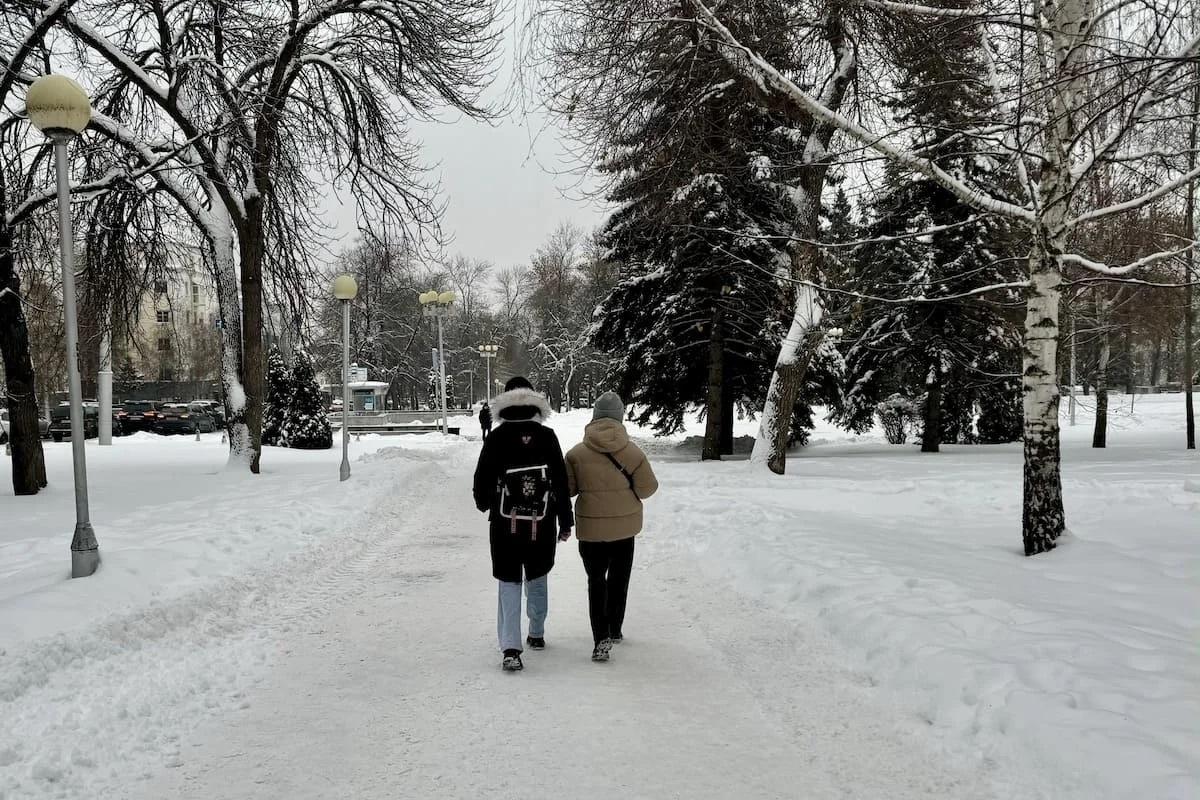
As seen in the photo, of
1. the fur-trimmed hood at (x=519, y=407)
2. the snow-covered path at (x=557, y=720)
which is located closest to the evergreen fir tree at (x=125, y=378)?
the snow-covered path at (x=557, y=720)

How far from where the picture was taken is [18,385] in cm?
1224

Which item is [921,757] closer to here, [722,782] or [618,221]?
[722,782]

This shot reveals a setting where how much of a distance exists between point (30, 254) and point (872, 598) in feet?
49.0

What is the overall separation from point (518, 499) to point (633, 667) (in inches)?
51.4

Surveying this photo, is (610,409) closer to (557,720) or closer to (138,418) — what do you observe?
(557,720)

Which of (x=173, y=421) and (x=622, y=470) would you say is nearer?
(x=622, y=470)

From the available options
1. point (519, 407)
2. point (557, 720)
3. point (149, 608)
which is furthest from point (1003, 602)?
point (149, 608)

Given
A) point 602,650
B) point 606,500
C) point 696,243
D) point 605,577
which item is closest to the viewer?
point 602,650

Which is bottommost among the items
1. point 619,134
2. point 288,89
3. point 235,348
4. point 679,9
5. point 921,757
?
point 921,757

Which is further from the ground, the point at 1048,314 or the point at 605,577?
the point at 1048,314

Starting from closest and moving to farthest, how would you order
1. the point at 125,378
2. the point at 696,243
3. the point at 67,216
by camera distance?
the point at 67,216, the point at 696,243, the point at 125,378

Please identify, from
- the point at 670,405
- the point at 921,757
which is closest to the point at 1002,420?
the point at 670,405

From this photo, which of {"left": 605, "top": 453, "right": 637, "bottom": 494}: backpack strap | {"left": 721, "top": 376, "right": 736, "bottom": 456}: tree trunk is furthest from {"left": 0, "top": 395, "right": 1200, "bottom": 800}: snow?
{"left": 721, "top": 376, "right": 736, "bottom": 456}: tree trunk

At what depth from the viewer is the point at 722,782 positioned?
11.3ft
